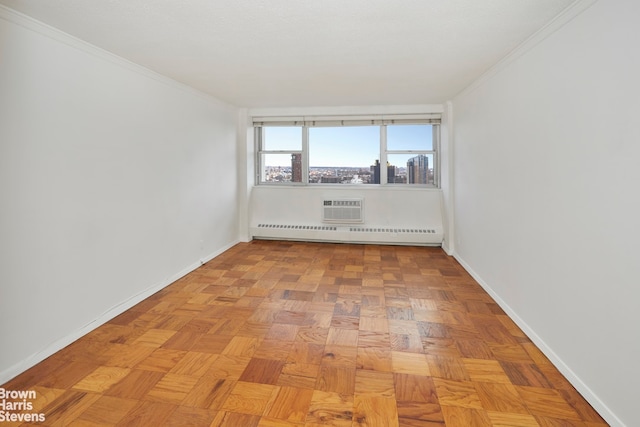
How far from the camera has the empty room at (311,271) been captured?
1689mm

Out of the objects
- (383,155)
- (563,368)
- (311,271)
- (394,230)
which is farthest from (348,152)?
(563,368)

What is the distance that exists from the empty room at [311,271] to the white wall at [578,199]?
0.01m

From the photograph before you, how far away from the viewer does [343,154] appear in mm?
5688

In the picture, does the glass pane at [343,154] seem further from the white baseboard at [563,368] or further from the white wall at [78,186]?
the white baseboard at [563,368]

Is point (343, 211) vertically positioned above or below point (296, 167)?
below

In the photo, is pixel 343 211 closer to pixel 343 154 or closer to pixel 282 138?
pixel 343 154

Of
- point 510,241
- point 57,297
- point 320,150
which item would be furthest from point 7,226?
point 320,150

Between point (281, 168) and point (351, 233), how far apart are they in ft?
5.69

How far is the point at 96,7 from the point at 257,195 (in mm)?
3934

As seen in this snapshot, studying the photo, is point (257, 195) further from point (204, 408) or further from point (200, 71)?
point (204, 408)

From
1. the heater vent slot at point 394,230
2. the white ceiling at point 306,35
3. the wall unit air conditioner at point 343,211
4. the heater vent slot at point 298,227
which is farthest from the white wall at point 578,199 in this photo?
the heater vent slot at point 298,227

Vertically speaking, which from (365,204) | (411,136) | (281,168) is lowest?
(365,204)

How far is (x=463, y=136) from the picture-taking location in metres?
4.20

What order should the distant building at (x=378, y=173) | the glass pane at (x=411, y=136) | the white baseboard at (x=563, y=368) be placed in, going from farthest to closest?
the distant building at (x=378, y=173) → the glass pane at (x=411, y=136) → the white baseboard at (x=563, y=368)
